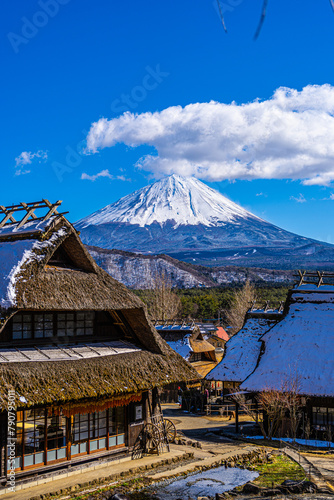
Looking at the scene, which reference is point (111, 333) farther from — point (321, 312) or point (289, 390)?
point (321, 312)

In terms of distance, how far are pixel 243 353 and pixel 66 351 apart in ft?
37.1

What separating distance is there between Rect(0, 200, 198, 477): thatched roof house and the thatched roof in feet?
0.10

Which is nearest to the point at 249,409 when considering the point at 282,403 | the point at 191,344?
the point at 282,403

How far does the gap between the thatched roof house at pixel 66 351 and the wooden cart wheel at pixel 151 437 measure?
243mm

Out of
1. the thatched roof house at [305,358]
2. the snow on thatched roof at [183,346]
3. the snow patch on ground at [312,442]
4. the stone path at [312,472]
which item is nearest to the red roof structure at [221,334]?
the snow on thatched roof at [183,346]

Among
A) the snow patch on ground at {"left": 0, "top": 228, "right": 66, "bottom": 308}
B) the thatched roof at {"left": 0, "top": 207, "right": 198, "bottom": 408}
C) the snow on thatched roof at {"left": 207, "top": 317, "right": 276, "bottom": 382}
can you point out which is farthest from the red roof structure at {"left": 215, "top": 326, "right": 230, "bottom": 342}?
the snow patch on ground at {"left": 0, "top": 228, "right": 66, "bottom": 308}

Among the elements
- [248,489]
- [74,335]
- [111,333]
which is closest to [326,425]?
[248,489]

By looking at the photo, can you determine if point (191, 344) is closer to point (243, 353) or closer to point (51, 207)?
point (243, 353)

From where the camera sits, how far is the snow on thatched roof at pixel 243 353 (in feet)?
74.3

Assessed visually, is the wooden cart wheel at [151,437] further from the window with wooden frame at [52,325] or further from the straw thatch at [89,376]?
the window with wooden frame at [52,325]

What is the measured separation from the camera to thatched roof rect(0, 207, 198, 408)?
1316 centimetres

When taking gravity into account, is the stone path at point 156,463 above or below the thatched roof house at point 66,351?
below

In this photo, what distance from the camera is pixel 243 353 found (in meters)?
23.9

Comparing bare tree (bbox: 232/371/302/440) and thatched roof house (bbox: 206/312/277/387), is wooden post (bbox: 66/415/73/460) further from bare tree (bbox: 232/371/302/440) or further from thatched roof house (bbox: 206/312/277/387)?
thatched roof house (bbox: 206/312/277/387)
